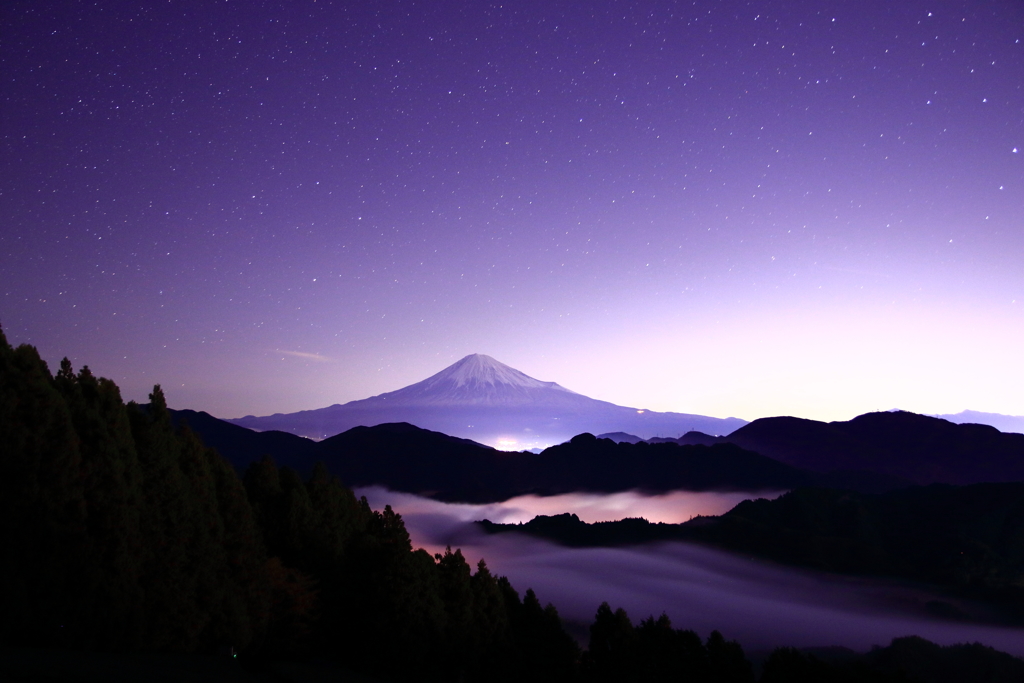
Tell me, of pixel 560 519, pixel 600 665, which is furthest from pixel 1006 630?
pixel 600 665

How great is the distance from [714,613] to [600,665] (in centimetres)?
9383

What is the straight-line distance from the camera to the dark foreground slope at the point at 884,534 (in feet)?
406

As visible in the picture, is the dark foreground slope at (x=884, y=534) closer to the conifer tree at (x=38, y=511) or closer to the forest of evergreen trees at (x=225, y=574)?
the forest of evergreen trees at (x=225, y=574)

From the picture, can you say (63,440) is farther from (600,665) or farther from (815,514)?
(815,514)

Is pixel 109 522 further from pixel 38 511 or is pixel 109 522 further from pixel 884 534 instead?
pixel 884 534

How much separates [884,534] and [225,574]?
159 m

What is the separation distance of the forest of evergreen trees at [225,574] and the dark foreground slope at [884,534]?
391 ft

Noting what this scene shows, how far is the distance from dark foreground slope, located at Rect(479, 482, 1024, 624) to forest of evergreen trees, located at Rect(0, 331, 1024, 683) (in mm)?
119071

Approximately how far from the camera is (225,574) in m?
25.0

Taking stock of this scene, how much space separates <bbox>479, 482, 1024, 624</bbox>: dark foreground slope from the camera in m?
124

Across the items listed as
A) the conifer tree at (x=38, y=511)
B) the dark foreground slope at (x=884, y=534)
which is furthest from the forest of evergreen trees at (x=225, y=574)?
the dark foreground slope at (x=884, y=534)

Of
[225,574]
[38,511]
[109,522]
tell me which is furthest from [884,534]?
[38,511]

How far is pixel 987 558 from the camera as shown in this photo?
123812 mm

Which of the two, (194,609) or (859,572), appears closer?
(194,609)
